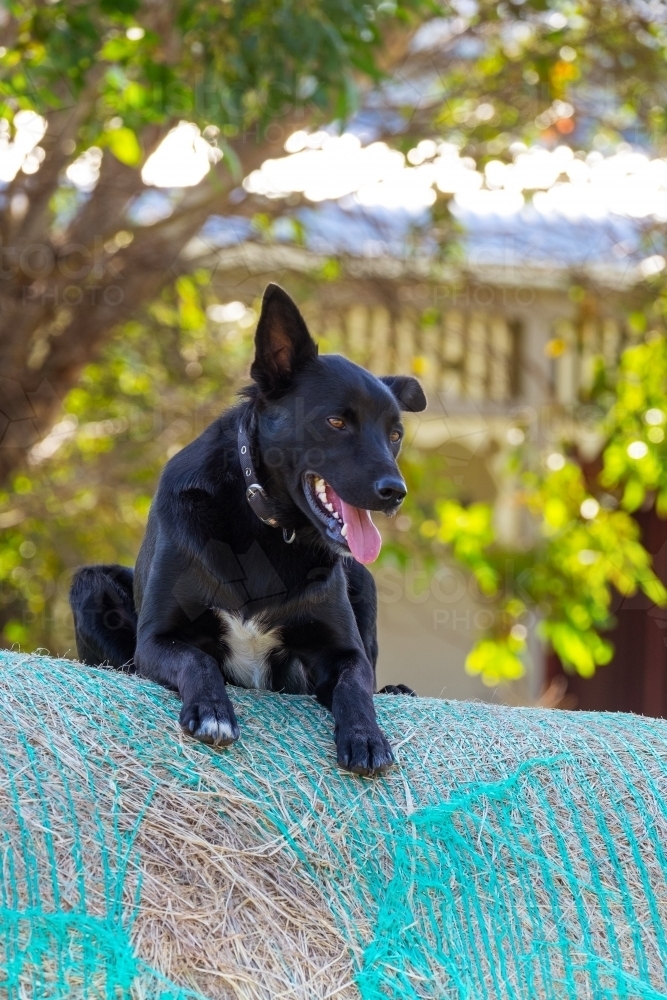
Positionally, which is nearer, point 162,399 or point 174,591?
point 174,591

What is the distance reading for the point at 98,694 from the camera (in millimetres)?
2607

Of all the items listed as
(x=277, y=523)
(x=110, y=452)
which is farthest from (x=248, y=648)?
(x=110, y=452)

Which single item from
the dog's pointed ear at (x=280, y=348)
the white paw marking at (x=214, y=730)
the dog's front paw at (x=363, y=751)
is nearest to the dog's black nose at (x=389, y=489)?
the dog's pointed ear at (x=280, y=348)

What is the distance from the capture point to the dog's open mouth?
274 cm

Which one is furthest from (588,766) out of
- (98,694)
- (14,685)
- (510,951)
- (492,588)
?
(492,588)

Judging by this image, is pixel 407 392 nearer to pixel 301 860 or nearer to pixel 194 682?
pixel 194 682

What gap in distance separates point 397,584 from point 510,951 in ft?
19.9

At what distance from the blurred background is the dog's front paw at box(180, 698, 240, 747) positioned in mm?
3447

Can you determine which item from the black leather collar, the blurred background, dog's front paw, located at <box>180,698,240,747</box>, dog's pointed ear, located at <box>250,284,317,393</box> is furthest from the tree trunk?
dog's front paw, located at <box>180,698,240,747</box>

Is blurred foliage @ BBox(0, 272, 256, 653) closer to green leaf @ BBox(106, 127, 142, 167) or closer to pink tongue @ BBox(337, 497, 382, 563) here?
green leaf @ BBox(106, 127, 142, 167)

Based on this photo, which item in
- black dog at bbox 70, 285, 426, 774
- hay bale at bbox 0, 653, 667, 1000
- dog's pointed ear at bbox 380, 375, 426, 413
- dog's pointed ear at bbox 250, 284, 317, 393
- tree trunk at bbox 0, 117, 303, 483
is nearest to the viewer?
hay bale at bbox 0, 653, 667, 1000

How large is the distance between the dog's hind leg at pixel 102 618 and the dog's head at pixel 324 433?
0.86 metres

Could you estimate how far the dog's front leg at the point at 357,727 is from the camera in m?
2.49

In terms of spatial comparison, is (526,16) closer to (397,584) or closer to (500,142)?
(500,142)
